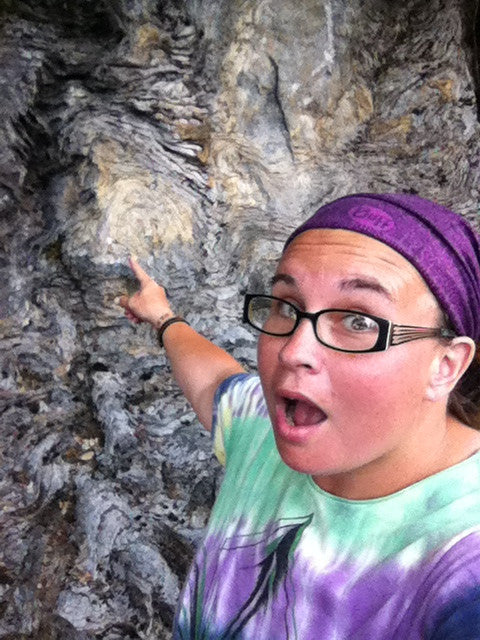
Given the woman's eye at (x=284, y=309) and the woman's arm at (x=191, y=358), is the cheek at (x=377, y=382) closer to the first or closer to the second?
the woman's eye at (x=284, y=309)

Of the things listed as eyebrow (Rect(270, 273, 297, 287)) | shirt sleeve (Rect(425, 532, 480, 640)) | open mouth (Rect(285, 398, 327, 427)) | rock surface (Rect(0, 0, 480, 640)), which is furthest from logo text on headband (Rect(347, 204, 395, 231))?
rock surface (Rect(0, 0, 480, 640))

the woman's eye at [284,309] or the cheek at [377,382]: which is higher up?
the woman's eye at [284,309]

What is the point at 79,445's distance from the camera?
2.04 meters

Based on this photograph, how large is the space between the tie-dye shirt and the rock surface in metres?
0.80

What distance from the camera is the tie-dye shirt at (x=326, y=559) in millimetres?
751

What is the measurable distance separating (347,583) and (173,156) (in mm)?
1793

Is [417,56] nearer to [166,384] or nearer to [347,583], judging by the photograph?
[166,384]

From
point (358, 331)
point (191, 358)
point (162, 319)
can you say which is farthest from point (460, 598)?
point (162, 319)

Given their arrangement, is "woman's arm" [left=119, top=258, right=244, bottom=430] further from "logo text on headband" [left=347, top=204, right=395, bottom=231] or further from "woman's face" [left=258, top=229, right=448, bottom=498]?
"logo text on headband" [left=347, top=204, right=395, bottom=231]

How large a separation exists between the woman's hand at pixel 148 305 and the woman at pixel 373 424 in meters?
0.85

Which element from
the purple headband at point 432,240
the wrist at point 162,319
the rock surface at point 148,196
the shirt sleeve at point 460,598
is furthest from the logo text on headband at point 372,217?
the rock surface at point 148,196

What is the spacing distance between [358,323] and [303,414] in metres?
0.16

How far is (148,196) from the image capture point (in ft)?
7.04

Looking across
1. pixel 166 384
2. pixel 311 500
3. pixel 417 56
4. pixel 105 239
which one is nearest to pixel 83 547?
pixel 166 384
